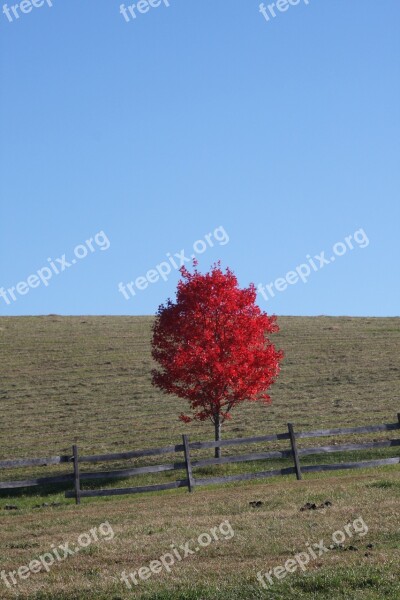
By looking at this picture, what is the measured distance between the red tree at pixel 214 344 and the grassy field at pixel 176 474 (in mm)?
3170

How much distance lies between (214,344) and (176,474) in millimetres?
6656

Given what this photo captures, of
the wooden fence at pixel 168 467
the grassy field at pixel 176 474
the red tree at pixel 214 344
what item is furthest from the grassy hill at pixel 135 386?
the wooden fence at pixel 168 467

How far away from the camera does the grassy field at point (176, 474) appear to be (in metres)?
14.4

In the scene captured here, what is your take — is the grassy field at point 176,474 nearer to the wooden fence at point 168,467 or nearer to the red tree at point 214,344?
the wooden fence at point 168,467

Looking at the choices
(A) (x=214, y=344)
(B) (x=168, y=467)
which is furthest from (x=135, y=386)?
(B) (x=168, y=467)

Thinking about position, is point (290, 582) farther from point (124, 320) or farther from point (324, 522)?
point (124, 320)

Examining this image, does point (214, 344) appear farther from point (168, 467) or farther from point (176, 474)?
point (168, 467)

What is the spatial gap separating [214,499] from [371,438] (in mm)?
18993

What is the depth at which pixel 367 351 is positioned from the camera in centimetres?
6688

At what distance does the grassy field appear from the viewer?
1438 cm

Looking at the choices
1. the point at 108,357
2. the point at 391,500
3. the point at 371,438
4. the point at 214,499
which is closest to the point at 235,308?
the point at 371,438

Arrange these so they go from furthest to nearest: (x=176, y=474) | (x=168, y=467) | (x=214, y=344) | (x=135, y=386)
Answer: (x=135, y=386) < (x=214, y=344) < (x=176, y=474) < (x=168, y=467)

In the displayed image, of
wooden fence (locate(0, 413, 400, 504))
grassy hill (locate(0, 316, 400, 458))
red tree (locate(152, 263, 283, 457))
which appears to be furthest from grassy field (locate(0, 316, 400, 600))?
red tree (locate(152, 263, 283, 457))

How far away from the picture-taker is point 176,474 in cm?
3750
